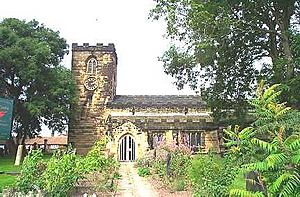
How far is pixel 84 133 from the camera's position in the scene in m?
44.4

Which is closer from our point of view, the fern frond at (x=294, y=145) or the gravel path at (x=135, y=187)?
the fern frond at (x=294, y=145)

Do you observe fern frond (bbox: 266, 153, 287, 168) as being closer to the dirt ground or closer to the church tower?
the dirt ground

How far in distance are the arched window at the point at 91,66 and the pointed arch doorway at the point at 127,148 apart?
11.5 meters

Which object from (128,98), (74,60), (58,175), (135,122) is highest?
(74,60)

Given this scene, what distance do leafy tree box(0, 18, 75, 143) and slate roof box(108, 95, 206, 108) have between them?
20.9 ft

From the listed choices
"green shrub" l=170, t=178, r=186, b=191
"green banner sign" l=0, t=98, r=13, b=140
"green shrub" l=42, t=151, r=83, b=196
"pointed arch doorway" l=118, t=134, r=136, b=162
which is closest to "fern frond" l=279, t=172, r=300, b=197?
"green shrub" l=42, t=151, r=83, b=196

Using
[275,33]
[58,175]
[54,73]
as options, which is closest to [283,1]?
[275,33]

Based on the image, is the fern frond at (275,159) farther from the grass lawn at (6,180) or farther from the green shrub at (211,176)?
the grass lawn at (6,180)

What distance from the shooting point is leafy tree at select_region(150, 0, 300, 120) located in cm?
1886

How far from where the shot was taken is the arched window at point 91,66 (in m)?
45.3

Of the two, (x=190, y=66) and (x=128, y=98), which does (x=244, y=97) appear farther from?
(x=128, y=98)

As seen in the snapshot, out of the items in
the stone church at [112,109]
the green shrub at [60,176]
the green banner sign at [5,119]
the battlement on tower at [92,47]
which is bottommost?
the green shrub at [60,176]

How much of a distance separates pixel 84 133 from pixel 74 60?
7918 millimetres

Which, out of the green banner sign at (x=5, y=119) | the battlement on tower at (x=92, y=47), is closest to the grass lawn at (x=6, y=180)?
the green banner sign at (x=5, y=119)
